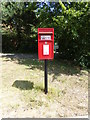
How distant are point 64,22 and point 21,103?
3.25 metres

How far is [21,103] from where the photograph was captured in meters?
2.71

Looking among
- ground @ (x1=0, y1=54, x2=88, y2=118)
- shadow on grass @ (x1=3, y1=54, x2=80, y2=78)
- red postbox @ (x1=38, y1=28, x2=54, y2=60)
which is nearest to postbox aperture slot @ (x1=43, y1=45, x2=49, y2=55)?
red postbox @ (x1=38, y1=28, x2=54, y2=60)

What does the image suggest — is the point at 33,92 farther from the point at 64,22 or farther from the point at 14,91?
the point at 64,22

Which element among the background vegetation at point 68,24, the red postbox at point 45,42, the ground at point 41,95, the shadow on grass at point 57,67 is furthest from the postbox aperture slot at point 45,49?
the background vegetation at point 68,24

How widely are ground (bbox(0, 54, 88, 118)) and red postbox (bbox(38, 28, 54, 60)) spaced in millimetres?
888

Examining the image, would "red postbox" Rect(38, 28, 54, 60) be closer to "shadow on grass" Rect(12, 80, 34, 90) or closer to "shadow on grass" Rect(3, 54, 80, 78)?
"shadow on grass" Rect(12, 80, 34, 90)

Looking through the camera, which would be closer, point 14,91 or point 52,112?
point 52,112

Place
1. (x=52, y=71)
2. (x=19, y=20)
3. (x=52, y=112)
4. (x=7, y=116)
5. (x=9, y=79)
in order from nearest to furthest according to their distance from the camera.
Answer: (x=7, y=116), (x=52, y=112), (x=9, y=79), (x=52, y=71), (x=19, y=20)

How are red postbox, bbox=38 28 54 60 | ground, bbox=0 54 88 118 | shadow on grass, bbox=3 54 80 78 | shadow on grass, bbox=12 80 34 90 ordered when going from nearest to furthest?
ground, bbox=0 54 88 118 → red postbox, bbox=38 28 54 60 → shadow on grass, bbox=12 80 34 90 → shadow on grass, bbox=3 54 80 78

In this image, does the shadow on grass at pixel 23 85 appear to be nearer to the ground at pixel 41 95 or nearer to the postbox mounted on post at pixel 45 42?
the ground at pixel 41 95

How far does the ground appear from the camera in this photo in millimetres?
2475

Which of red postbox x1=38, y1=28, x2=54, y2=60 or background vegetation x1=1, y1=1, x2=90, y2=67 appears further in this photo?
background vegetation x1=1, y1=1, x2=90, y2=67

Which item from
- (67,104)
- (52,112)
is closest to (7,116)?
(52,112)

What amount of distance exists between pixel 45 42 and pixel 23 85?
50.3 inches
